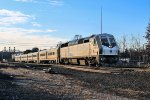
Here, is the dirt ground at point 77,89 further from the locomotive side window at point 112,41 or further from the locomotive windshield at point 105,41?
the locomotive side window at point 112,41

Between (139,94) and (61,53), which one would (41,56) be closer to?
(61,53)

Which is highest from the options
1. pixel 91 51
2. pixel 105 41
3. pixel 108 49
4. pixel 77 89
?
pixel 105 41

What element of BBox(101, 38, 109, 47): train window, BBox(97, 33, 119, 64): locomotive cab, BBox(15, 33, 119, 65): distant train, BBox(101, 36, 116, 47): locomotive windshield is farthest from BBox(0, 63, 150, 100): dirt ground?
BBox(101, 36, 116, 47): locomotive windshield

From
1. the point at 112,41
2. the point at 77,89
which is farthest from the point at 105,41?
the point at 77,89

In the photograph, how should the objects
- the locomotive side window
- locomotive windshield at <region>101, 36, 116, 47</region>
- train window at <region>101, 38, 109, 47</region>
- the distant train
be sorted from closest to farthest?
1. the distant train
2. train window at <region>101, 38, 109, 47</region>
3. locomotive windshield at <region>101, 36, 116, 47</region>
4. the locomotive side window

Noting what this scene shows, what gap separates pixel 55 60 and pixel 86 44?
24005 mm

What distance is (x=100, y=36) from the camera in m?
41.6

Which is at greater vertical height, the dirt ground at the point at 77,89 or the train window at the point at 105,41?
the train window at the point at 105,41

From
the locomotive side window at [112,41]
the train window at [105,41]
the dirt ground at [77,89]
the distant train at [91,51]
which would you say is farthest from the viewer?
the locomotive side window at [112,41]

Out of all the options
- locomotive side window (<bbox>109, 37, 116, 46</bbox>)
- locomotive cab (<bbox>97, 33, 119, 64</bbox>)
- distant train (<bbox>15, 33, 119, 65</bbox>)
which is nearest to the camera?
locomotive cab (<bbox>97, 33, 119, 64</bbox>)

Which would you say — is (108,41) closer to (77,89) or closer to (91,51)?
(91,51)

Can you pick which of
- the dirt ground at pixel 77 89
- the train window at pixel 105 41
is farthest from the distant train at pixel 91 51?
the dirt ground at pixel 77 89

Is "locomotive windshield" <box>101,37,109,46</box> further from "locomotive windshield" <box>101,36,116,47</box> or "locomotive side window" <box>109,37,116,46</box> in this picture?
"locomotive side window" <box>109,37,116,46</box>

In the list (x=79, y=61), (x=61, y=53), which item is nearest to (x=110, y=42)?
(x=79, y=61)
